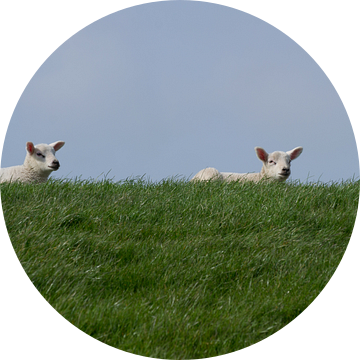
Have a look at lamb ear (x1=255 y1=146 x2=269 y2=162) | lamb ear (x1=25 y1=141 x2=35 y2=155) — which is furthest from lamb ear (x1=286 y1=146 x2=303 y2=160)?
lamb ear (x1=25 y1=141 x2=35 y2=155)

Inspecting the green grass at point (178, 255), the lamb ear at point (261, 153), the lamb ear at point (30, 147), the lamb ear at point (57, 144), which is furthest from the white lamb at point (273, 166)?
the lamb ear at point (30, 147)

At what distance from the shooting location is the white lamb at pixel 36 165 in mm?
8914

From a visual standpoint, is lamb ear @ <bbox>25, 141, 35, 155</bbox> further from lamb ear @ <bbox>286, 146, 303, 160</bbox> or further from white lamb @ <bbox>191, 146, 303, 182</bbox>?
lamb ear @ <bbox>286, 146, 303, 160</bbox>

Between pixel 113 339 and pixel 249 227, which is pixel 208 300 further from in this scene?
pixel 249 227

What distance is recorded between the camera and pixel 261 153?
9.84 m

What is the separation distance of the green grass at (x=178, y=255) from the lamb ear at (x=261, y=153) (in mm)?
2456

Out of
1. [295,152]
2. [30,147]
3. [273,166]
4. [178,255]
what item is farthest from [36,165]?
[295,152]

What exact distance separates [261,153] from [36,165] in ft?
17.5

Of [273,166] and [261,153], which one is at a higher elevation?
[261,153]

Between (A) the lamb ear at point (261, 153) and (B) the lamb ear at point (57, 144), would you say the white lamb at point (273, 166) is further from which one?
(B) the lamb ear at point (57, 144)

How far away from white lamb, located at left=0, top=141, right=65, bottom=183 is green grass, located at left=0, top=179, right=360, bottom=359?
1.79m

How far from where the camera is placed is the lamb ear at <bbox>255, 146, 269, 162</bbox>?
32.1ft

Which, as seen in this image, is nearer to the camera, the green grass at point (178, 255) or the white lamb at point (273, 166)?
the green grass at point (178, 255)

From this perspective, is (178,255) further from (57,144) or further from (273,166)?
(57,144)
